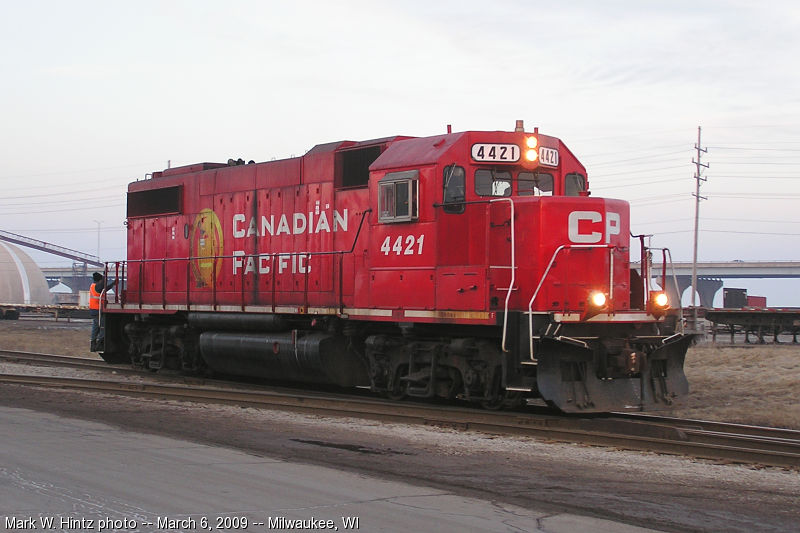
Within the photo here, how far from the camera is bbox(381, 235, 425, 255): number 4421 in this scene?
1267 cm

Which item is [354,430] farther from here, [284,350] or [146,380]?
[146,380]

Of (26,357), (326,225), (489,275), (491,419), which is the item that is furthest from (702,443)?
(26,357)

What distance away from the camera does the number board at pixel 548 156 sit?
12.5 m

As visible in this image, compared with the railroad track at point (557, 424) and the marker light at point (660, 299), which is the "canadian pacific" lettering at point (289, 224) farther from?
the marker light at point (660, 299)

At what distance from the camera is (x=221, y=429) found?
34.9ft

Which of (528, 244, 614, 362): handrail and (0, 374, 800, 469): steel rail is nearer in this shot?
(0, 374, 800, 469): steel rail

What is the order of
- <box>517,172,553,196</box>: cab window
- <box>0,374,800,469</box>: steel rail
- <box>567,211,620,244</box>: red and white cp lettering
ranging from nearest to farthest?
<box>0,374,800,469</box>: steel rail < <box>567,211,620,244</box>: red and white cp lettering < <box>517,172,553,196</box>: cab window

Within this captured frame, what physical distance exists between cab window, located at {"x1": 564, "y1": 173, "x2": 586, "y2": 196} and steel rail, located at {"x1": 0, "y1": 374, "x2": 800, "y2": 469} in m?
3.34

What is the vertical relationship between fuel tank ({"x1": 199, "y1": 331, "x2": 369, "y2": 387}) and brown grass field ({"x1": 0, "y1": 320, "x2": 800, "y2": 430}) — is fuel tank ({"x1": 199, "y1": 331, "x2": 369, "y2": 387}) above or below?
above

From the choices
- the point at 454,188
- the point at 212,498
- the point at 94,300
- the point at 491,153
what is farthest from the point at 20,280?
the point at 212,498

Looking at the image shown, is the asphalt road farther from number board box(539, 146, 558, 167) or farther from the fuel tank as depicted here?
number board box(539, 146, 558, 167)

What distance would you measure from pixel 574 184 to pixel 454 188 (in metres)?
2.01

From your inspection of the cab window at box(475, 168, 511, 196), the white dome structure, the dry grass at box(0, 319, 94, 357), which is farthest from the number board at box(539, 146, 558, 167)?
the white dome structure

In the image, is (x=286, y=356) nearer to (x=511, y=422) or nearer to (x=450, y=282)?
(x=450, y=282)
